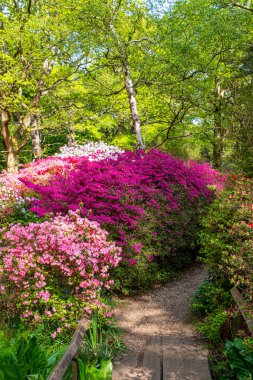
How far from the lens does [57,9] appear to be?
43.5ft

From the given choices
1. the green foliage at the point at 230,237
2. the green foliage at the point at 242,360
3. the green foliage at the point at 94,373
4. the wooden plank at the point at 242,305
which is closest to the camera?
the green foliage at the point at 242,360

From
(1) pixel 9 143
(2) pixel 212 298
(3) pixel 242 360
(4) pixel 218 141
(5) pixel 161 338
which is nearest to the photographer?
(3) pixel 242 360

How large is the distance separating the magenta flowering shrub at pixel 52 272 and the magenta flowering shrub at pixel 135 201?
1354 millimetres

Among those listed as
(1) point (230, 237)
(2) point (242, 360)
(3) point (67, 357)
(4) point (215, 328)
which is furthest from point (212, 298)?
(3) point (67, 357)

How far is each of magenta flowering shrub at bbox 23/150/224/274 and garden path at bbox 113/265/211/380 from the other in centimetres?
73

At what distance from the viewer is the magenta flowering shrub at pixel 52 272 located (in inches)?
169

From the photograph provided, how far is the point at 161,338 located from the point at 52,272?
1.71 metres

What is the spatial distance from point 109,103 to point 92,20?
18.7 feet

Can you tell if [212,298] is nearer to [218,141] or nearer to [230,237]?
[230,237]

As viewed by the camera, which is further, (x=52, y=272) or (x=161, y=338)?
(x=161, y=338)

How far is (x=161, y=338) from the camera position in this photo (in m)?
4.79

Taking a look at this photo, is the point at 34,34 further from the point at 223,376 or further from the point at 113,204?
the point at 223,376

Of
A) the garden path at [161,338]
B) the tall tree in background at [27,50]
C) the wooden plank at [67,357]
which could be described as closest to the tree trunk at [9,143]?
the tall tree in background at [27,50]

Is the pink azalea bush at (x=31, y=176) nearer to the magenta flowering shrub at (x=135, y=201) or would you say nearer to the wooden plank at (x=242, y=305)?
the magenta flowering shrub at (x=135, y=201)
